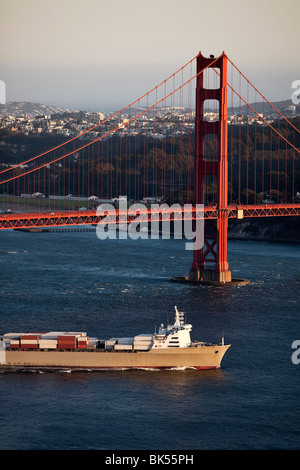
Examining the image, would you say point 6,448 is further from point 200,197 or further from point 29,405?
point 200,197

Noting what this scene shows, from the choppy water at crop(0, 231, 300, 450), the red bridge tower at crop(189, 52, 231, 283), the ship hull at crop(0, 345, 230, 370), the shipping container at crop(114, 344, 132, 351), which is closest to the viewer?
the choppy water at crop(0, 231, 300, 450)

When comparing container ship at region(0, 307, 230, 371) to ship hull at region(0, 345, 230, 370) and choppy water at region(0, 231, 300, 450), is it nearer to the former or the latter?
ship hull at region(0, 345, 230, 370)

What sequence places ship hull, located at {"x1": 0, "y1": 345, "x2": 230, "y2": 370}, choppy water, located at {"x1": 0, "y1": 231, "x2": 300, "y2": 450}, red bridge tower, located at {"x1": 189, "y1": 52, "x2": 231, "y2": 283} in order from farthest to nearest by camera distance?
1. red bridge tower, located at {"x1": 189, "y1": 52, "x2": 231, "y2": 283}
2. ship hull, located at {"x1": 0, "y1": 345, "x2": 230, "y2": 370}
3. choppy water, located at {"x1": 0, "y1": 231, "x2": 300, "y2": 450}

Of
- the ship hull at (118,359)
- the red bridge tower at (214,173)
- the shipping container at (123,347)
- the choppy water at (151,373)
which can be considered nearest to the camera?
the choppy water at (151,373)

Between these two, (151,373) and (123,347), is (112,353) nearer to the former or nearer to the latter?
(123,347)

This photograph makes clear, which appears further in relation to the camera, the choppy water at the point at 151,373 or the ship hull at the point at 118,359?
the ship hull at the point at 118,359

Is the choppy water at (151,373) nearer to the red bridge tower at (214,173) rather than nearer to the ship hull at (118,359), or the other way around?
the ship hull at (118,359)

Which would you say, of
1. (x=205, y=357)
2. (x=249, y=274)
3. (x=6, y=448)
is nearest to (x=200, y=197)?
(x=249, y=274)

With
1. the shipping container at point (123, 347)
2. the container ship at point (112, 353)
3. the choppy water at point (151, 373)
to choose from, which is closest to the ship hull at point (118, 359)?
the container ship at point (112, 353)

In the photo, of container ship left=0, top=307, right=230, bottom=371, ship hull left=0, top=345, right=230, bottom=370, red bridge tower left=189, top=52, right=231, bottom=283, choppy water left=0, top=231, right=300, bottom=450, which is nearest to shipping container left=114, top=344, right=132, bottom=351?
container ship left=0, top=307, right=230, bottom=371
